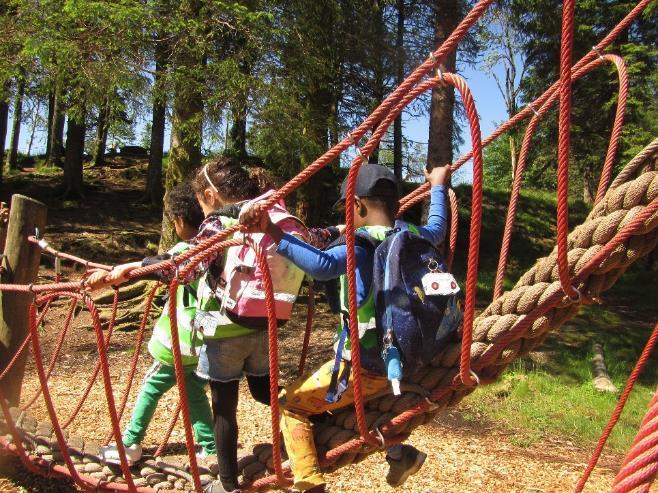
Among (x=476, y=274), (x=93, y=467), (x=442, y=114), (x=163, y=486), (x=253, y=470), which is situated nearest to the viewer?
(x=476, y=274)

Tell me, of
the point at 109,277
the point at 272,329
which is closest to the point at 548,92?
the point at 272,329

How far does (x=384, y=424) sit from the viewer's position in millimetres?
1864

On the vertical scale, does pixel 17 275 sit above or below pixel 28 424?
above

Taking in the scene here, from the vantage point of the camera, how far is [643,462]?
98cm

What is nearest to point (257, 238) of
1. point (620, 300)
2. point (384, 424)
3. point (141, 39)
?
point (384, 424)

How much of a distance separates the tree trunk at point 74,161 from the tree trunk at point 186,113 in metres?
5.51

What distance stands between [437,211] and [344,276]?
1.21 feet

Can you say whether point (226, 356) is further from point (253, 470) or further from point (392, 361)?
point (392, 361)

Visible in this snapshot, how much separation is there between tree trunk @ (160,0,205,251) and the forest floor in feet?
6.11

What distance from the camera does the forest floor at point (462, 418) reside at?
3.45m

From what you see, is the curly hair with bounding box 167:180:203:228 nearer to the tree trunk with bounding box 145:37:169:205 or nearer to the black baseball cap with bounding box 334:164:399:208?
the black baseball cap with bounding box 334:164:399:208

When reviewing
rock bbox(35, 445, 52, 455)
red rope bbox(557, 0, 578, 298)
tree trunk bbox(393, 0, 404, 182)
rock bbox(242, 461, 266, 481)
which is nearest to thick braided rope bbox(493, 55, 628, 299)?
red rope bbox(557, 0, 578, 298)

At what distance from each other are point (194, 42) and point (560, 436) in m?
4.48

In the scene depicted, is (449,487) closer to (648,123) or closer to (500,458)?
(500,458)
